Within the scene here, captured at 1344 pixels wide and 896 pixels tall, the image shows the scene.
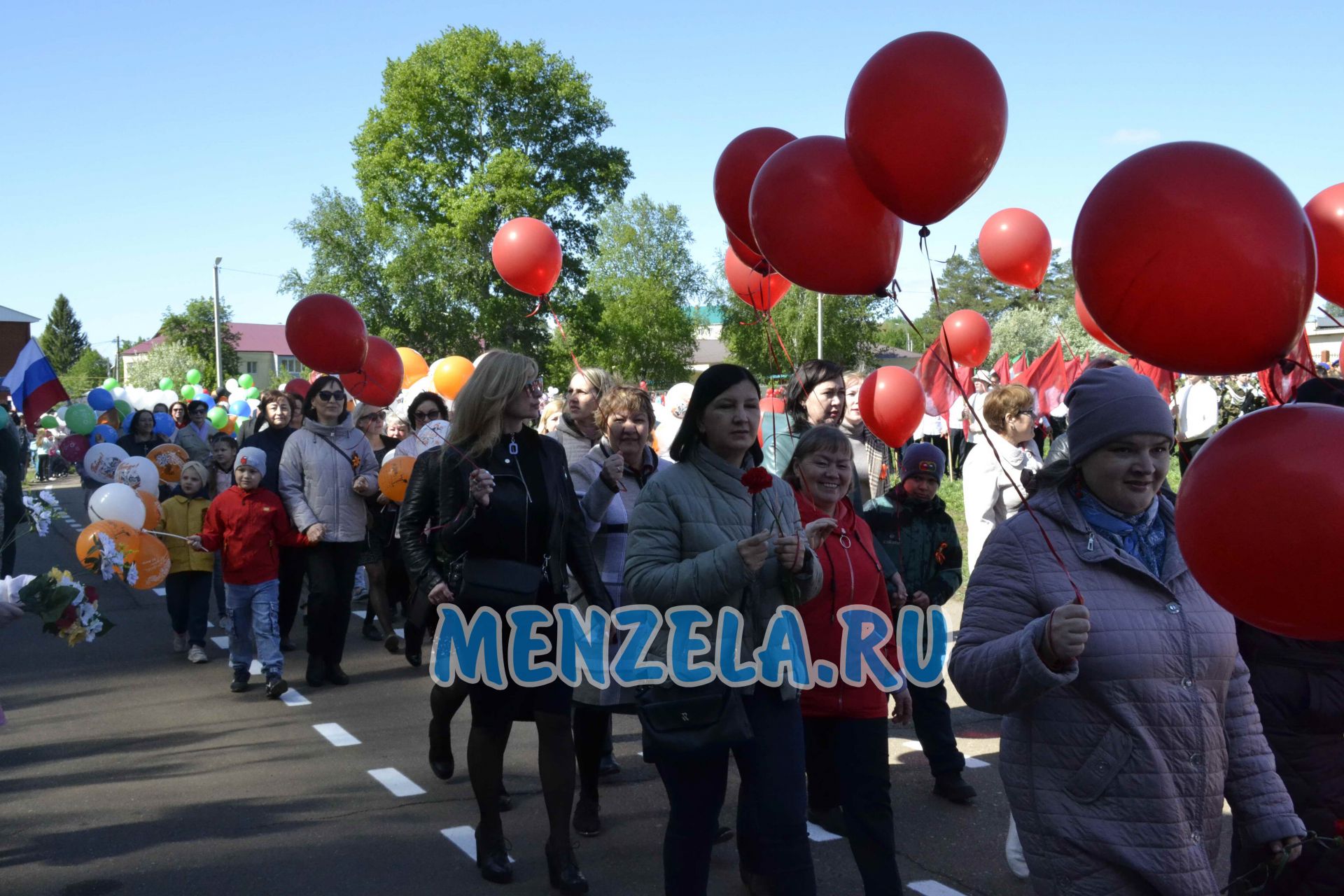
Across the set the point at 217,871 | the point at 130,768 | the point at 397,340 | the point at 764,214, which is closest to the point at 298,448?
the point at 130,768

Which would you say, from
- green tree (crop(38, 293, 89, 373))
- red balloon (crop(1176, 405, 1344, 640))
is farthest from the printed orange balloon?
green tree (crop(38, 293, 89, 373))

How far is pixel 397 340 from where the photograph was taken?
43.0m

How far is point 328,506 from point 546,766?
3838 mm

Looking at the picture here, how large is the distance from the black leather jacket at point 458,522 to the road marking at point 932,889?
62.8 inches

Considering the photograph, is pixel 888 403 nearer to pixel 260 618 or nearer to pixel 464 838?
pixel 464 838

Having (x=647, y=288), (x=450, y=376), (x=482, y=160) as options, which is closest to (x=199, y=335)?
(x=647, y=288)

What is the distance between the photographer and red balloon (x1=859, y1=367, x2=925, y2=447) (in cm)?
622

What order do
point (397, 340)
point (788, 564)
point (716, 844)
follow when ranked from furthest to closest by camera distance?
point (397, 340)
point (716, 844)
point (788, 564)

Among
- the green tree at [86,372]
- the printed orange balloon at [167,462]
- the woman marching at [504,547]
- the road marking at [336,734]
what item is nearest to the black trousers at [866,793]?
the woman marching at [504,547]

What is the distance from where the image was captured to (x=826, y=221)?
3572 millimetres

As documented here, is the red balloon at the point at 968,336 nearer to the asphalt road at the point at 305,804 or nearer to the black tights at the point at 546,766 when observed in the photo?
the asphalt road at the point at 305,804

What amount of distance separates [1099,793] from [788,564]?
119 cm

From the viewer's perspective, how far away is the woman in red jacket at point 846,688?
3.82m

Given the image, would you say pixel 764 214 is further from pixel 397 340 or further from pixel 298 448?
pixel 397 340
